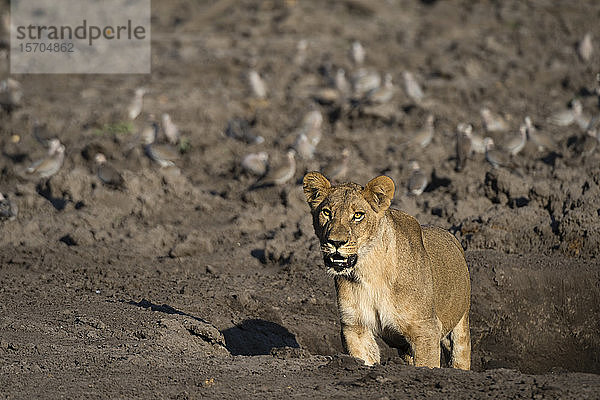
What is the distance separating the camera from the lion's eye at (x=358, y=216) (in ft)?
20.2

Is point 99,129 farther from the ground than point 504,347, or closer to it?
farther from the ground

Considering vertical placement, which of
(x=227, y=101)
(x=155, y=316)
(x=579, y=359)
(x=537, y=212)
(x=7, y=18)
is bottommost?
(x=579, y=359)

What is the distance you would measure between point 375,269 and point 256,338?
273cm

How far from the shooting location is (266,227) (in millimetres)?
11758

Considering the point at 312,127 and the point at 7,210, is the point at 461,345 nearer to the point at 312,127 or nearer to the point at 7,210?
the point at 7,210

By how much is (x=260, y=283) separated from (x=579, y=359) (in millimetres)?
3351

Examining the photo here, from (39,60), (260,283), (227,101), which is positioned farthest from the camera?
(39,60)

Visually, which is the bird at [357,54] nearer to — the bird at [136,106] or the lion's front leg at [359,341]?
the bird at [136,106]

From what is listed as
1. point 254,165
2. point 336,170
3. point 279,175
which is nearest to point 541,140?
point 336,170

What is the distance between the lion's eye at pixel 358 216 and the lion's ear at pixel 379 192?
0.12m

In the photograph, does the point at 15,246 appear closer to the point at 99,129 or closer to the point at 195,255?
the point at 195,255

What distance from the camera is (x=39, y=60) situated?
73.9 ft

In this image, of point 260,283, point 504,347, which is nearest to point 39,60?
point 260,283

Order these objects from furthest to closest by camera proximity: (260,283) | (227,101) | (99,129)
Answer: (227,101) → (99,129) → (260,283)
